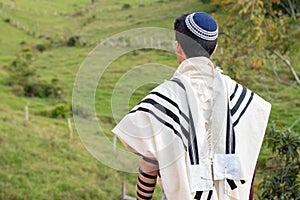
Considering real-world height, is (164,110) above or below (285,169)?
above

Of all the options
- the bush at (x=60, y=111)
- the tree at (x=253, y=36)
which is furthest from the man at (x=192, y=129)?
the bush at (x=60, y=111)

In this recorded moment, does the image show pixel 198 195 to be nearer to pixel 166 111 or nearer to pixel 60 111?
pixel 166 111

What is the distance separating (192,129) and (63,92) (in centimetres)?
1446

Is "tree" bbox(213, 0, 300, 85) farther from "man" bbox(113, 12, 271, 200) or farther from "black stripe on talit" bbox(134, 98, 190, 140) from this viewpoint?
"black stripe on talit" bbox(134, 98, 190, 140)

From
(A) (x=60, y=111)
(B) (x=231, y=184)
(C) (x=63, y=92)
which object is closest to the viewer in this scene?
(B) (x=231, y=184)

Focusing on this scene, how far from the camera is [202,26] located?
1.88 m

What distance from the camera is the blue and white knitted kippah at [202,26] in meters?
1.88

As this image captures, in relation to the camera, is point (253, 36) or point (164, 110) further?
point (253, 36)

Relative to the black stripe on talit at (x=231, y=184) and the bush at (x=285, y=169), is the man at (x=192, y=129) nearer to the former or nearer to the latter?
the black stripe on talit at (x=231, y=184)

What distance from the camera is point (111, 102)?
6.54 ft

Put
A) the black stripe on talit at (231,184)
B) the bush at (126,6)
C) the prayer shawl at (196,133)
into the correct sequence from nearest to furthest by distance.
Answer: the prayer shawl at (196,133) < the black stripe on talit at (231,184) < the bush at (126,6)

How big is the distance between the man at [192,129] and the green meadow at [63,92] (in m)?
0.17

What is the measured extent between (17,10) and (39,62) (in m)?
9.36

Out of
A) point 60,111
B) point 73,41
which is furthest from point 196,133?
point 73,41
